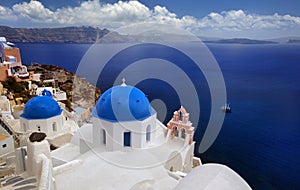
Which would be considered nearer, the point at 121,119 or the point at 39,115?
the point at 121,119

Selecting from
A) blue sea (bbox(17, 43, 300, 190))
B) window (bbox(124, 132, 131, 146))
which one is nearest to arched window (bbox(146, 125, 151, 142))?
window (bbox(124, 132, 131, 146))

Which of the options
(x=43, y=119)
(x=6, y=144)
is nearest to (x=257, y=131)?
(x=43, y=119)

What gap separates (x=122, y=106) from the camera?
37.4ft

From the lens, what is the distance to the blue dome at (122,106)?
11422mm

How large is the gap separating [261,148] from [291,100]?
2532 cm

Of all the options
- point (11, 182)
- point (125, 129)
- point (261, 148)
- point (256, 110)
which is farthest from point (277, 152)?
point (11, 182)

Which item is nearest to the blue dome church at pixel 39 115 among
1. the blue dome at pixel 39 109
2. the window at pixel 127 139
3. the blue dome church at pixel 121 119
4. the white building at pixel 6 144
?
the blue dome at pixel 39 109

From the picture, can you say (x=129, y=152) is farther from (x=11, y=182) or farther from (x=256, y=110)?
(x=256, y=110)

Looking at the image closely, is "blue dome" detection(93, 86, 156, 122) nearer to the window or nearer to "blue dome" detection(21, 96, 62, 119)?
the window

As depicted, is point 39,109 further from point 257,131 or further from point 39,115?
point 257,131

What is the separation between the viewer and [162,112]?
36.7 m

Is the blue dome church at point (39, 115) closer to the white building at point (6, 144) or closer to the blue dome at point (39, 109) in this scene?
the blue dome at point (39, 109)

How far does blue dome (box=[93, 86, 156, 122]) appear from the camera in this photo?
1142 cm

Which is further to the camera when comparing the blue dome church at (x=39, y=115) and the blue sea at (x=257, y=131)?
A: the blue sea at (x=257, y=131)
